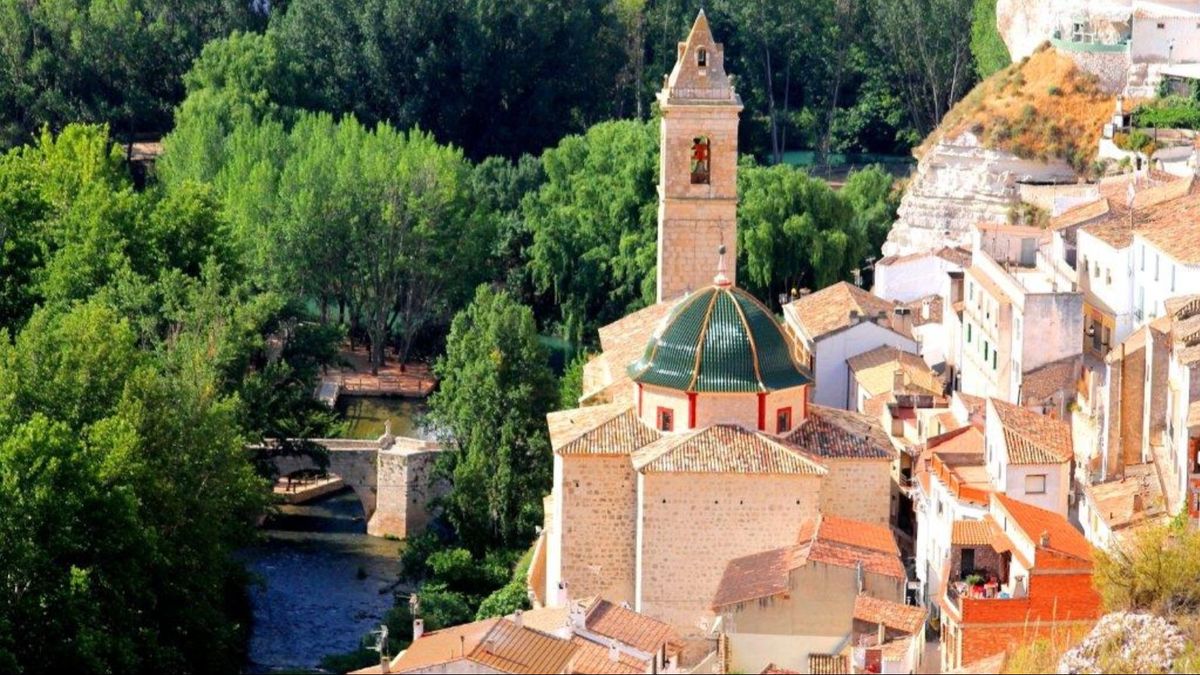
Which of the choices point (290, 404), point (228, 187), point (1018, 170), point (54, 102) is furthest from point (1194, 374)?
point (54, 102)

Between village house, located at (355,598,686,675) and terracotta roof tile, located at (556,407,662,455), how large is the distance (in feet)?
11.0

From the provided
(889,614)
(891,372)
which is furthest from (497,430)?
(889,614)

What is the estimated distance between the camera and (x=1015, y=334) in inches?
2258

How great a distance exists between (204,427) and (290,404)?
7505 mm

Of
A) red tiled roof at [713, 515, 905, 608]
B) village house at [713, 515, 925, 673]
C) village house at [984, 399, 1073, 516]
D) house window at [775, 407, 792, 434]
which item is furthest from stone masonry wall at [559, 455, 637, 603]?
village house at [984, 399, 1073, 516]

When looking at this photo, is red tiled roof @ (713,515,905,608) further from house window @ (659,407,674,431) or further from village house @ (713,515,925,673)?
house window @ (659,407,674,431)

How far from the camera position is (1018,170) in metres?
76.6

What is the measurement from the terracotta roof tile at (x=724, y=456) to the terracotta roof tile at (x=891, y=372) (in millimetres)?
9179

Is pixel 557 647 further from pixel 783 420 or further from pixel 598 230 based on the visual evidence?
pixel 598 230

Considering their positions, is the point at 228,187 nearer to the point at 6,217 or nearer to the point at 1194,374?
the point at 6,217

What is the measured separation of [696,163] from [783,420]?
39.6 feet

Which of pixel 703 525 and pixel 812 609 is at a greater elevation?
pixel 703 525

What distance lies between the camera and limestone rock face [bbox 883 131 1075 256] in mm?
76000

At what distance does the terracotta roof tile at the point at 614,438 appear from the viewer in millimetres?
49906
